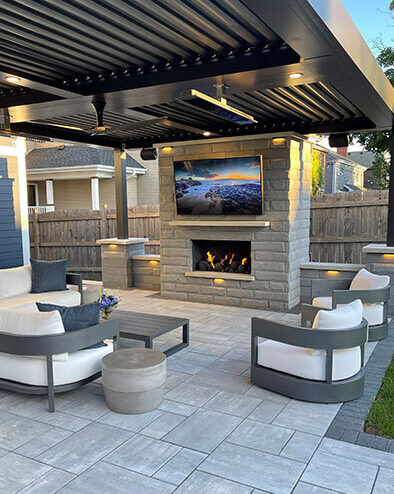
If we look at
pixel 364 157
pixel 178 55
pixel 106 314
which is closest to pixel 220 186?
pixel 106 314

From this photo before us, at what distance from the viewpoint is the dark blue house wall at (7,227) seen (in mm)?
8906

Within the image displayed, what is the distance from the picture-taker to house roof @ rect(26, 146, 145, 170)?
46.6 feet

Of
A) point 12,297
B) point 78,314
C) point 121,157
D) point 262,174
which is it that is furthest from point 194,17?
point 121,157

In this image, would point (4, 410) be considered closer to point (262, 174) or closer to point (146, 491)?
point (146, 491)

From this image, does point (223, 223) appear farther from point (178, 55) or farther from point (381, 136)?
point (381, 136)

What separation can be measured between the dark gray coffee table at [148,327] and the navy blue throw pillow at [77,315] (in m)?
0.78

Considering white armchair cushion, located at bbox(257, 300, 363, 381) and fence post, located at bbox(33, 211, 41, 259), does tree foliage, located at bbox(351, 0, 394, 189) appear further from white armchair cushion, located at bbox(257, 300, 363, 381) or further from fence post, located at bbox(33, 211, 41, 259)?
fence post, located at bbox(33, 211, 41, 259)

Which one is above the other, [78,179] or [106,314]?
[78,179]

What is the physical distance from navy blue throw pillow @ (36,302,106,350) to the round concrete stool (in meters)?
0.42

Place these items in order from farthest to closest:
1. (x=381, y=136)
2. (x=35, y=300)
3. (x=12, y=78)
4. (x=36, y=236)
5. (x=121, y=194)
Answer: (x=36, y=236)
(x=381, y=136)
(x=121, y=194)
(x=35, y=300)
(x=12, y=78)

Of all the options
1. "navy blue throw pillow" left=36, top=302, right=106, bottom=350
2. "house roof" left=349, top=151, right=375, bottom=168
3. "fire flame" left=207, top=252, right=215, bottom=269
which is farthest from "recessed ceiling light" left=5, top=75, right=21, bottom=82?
"house roof" left=349, top=151, right=375, bottom=168

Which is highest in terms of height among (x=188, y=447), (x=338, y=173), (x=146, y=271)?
(x=338, y=173)

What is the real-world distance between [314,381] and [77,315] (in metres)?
2.20

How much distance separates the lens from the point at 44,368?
3850 millimetres
